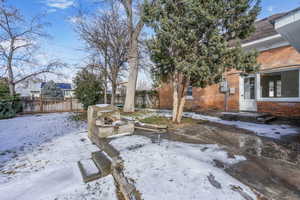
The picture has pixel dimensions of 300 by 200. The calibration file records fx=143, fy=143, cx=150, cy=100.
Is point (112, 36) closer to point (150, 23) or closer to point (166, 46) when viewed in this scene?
point (150, 23)

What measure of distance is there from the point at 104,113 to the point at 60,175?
1.89m

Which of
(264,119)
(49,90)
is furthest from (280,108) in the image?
(49,90)

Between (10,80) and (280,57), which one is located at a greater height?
(280,57)

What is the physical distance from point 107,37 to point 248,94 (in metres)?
8.02

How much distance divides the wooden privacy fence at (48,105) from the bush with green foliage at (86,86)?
5.00 ft

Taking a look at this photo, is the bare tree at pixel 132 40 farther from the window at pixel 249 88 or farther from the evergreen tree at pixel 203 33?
the window at pixel 249 88

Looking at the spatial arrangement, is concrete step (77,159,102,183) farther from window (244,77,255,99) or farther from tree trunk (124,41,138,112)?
window (244,77,255,99)

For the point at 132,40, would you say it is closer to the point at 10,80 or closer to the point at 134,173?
the point at 134,173

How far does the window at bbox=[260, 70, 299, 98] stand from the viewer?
595 centimetres

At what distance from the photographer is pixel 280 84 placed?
21.1 ft

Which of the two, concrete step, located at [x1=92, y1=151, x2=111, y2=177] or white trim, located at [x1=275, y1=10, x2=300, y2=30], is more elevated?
white trim, located at [x1=275, y1=10, x2=300, y2=30]

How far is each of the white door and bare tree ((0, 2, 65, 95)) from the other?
12.9 meters

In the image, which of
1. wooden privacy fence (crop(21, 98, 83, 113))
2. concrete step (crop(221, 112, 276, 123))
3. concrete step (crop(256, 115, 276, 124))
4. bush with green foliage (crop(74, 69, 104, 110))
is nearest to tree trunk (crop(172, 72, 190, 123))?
concrete step (crop(221, 112, 276, 123))

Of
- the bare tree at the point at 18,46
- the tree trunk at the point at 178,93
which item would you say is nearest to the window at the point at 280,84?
the tree trunk at the point at 178,93
